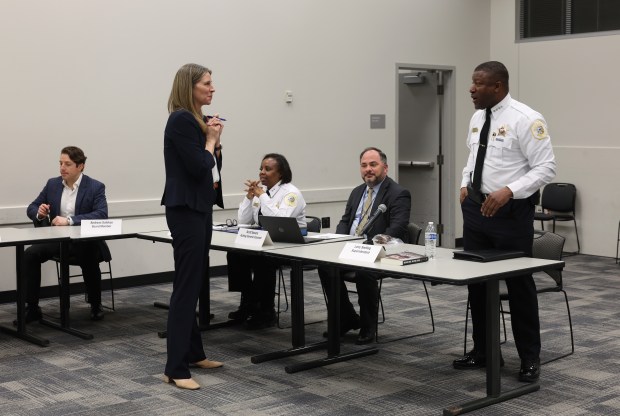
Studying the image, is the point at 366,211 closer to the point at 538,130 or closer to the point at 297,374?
the point at 297,374

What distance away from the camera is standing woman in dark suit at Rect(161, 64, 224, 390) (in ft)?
13.2

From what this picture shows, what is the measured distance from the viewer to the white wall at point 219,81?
676 centimetres

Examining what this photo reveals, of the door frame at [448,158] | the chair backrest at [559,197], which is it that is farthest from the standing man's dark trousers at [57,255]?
the chair backrest at [559,197]

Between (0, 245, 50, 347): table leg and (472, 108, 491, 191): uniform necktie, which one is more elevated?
(472, 108, 491, 191): uniform necktie

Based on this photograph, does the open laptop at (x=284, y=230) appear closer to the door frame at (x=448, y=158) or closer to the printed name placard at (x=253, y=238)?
the printed name placard at (x=253, y=238)

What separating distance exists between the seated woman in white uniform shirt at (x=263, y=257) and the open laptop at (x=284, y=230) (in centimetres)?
49

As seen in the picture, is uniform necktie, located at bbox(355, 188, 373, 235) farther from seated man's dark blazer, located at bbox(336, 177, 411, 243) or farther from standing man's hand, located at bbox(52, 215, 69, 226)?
standing man's hand, located at bbox(52, 215, 69, 226)

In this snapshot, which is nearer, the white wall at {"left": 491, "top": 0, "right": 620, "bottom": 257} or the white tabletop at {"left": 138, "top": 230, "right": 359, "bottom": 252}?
the white tabletop at {"left": 138, "top": 230, "right": 359, "bottom": 252}

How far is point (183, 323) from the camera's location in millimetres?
4238

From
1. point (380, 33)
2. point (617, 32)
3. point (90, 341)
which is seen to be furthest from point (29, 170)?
point (617, 32)

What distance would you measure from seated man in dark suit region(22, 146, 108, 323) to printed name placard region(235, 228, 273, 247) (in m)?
1.60

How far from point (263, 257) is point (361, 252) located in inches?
60.2

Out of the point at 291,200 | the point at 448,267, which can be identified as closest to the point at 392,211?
the point at 291,200

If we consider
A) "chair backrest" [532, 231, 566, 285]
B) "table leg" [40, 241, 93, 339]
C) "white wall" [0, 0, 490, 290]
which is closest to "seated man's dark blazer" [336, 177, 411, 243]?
"chair backrest" [532, 231, 566, 285]
